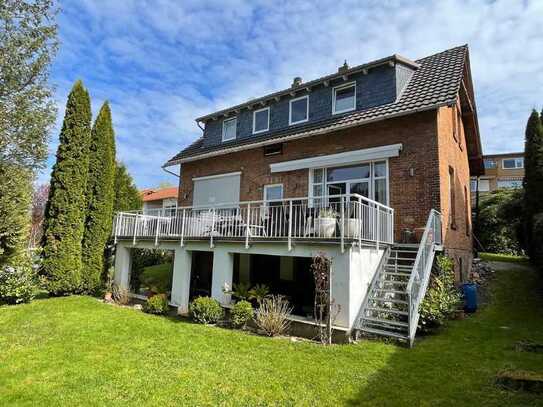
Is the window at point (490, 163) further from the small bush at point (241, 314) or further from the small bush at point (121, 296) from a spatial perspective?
the small bush at point (121, 296)

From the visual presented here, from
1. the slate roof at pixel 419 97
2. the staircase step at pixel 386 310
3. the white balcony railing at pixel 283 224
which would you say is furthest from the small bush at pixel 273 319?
the slate roof at pixel 419 97

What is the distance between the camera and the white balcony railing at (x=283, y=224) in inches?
338

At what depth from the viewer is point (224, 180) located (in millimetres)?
15836

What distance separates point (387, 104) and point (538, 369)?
8.56 meters

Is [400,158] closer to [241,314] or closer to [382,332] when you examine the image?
[382,332]

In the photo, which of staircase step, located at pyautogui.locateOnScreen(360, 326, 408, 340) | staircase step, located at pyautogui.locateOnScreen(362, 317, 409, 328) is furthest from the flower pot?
staircase step, located at pyautogui.locateOnScreen(360, 326, 408, 340)

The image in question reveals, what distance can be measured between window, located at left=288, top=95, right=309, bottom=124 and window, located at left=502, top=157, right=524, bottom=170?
37878 millimetres

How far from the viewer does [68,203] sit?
12.7 m

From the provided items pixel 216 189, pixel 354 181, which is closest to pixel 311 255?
pixel 354 181

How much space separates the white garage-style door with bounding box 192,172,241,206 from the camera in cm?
1537

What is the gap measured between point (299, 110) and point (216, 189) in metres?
5.28

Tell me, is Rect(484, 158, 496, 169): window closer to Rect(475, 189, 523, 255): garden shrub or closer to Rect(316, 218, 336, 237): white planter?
Rect(475, 189, 523, 255): garden shrub

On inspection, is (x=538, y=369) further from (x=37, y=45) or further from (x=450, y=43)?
(x=37, y=45)

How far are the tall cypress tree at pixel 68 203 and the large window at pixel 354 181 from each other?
29.3 feet
